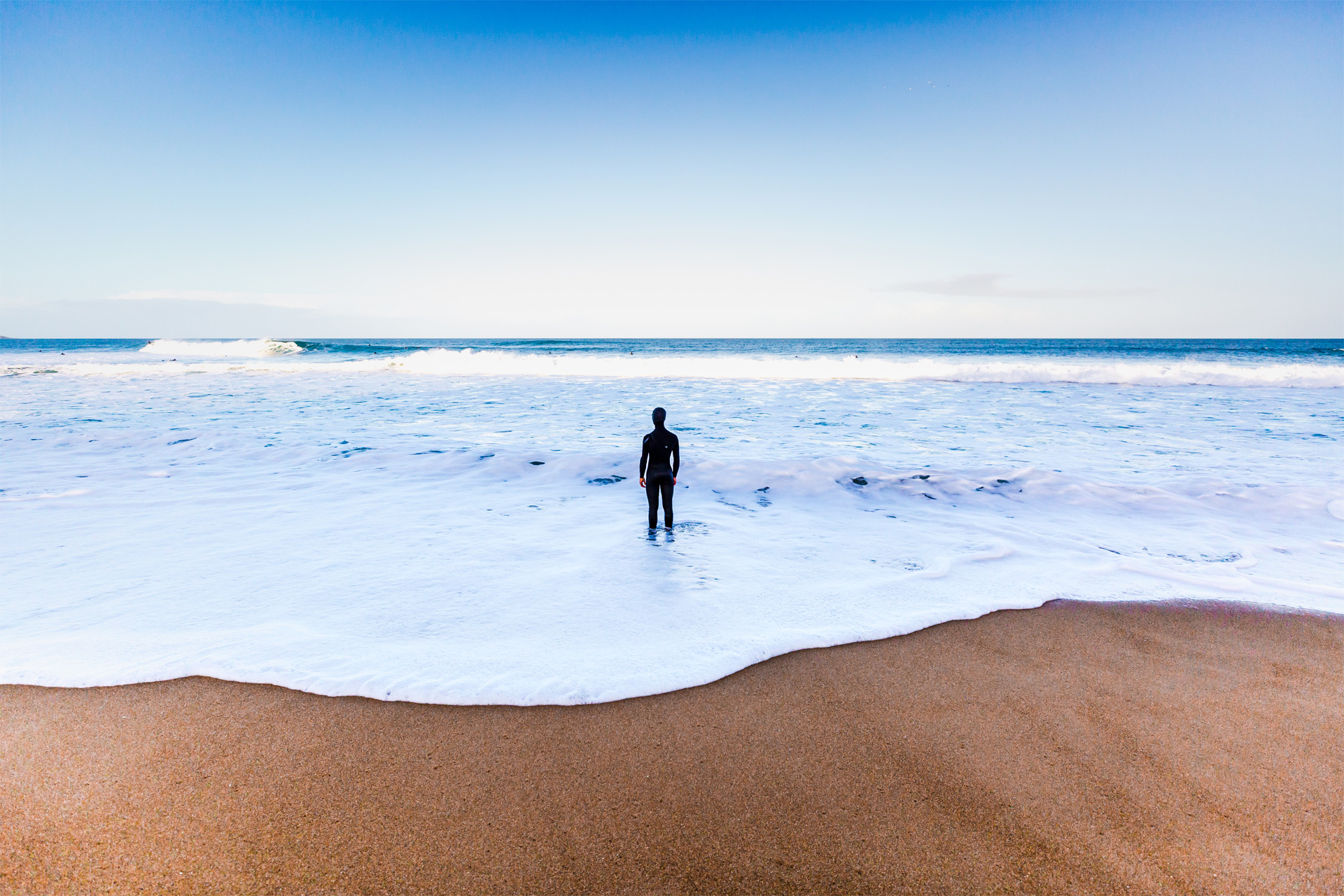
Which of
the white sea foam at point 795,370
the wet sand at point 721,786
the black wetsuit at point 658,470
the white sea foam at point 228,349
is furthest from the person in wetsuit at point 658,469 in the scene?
the white sea foam at point 228,349

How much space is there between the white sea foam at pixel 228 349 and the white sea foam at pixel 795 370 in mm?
10348

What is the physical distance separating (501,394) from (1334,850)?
19.1m

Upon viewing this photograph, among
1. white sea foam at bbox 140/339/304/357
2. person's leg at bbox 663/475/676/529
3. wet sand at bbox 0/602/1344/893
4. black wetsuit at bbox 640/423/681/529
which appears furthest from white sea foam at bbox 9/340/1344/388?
wet sand at bbox 0/602/1344/893

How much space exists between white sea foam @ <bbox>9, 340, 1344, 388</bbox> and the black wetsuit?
20523 mm

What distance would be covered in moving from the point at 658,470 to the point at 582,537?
1.01 meters

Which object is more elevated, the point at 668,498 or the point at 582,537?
the point at 668,498

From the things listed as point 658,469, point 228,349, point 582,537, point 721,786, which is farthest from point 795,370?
point 228,349

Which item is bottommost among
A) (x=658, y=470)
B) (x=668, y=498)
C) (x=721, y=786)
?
(x=721, y=786)

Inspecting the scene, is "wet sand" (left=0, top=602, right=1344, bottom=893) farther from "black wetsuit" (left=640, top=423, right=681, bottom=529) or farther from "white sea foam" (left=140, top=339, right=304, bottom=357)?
"white sea foam" (left=140, top=339, right=304, bottom=357)

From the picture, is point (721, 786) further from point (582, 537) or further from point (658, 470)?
point (658, 470)

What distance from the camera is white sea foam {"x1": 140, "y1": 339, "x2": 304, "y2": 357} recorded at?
49784 mm

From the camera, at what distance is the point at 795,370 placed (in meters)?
29.7

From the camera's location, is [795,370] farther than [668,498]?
Yes

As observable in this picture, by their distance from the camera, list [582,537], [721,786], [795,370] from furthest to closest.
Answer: [795,370]
[582,537]
[721,786]
